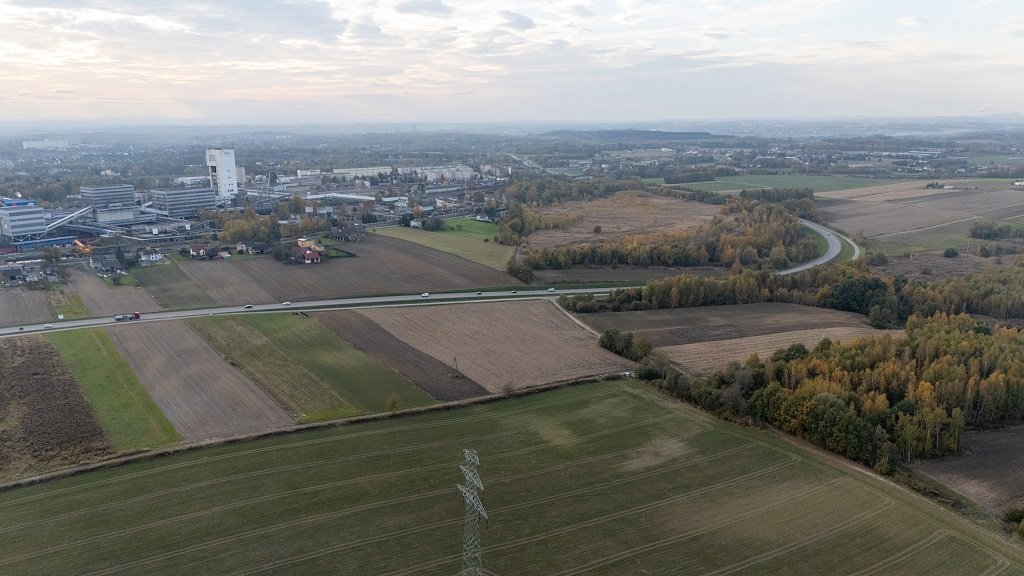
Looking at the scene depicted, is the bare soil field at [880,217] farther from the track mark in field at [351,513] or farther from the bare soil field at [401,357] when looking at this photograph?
the track mark in field at [351,513]

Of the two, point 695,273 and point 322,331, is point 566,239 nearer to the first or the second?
point 695,273

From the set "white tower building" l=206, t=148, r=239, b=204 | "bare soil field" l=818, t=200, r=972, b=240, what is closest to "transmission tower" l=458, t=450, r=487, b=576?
"bare soil field" l=818, t=200, r=972, b=240

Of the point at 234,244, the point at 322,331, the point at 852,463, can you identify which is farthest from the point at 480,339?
the point at 234,244

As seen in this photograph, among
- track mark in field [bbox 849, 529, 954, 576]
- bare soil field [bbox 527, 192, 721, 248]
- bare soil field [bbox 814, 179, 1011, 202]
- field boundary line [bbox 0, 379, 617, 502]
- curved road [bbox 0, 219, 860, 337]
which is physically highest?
bare soil field [bbox 814, 179, 1011, 202]

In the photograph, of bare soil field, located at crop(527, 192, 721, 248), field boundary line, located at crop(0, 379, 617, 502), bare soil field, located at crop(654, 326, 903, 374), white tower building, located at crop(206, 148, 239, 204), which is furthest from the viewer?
white tower building, located at crop(206, 148, 239, 204)

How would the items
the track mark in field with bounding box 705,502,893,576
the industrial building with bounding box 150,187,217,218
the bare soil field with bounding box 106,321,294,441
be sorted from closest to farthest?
the track mark in field with bounding box 705,502,893,576
the bare soil field with bounding box 106,321,294,441
the industrial building with bounding box 150,187,217,218

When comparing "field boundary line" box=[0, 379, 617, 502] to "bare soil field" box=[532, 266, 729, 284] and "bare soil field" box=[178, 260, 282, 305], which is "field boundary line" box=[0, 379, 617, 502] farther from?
"bare soil field" box=[178, 260, 282, 305]

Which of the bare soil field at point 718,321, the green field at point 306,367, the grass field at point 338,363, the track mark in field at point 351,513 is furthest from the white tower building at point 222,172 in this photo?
the track mark in field at point 351,513

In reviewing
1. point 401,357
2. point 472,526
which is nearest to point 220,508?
point 472,526
